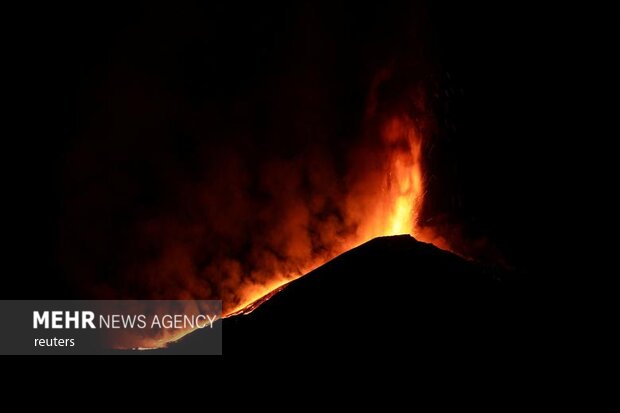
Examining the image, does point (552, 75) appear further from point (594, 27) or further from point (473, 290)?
point (473, 290)

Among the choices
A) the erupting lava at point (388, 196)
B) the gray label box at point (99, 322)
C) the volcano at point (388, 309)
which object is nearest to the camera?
the volcano at point (388, 309)

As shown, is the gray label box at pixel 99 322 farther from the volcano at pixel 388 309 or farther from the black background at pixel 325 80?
the volcano at pixel 388 309

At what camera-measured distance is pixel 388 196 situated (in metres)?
5.13

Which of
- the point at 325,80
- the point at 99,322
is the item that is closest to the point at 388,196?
the point at 325,80

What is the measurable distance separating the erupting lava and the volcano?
1.50m

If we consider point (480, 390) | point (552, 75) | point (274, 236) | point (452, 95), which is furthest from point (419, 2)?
point (480, 390)

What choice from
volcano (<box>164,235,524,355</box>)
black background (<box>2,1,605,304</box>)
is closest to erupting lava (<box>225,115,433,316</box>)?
black background (<box>2,1,605,304</box>)

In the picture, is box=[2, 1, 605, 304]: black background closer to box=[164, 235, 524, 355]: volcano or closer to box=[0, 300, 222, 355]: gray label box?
box=[0, 300, 222, 355]: gray label box

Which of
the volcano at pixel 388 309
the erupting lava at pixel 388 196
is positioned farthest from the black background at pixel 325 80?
the volcano at pixel 388 309

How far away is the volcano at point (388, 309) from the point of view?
2783mm

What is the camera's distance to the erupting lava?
16.1 feet

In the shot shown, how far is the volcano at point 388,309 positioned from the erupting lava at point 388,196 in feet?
4.92

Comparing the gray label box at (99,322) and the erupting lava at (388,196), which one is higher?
the erupting lava at (388,196)

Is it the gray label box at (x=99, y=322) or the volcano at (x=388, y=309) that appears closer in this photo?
the volcano at (x=388, y=309)
